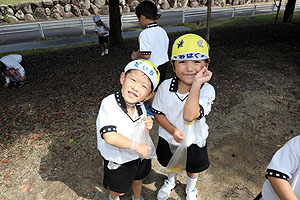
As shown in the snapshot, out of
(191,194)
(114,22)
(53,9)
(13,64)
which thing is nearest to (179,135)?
(191,194)

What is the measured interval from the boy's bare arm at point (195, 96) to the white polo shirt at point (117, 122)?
41 centimetres

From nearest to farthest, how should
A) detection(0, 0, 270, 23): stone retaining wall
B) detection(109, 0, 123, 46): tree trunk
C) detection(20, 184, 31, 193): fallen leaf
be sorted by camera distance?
detection(20, 184, 31, 193): fallen leaf, detection(109, 0, 123, 46): tree trunk, detection(0, 0, 270, 23): stone retaining wall

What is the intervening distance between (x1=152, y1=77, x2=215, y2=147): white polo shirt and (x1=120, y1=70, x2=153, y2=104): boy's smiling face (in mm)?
327

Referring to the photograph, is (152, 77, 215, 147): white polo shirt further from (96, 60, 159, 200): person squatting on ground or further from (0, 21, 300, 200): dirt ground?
(0, 21, 300, 200): dirt ground

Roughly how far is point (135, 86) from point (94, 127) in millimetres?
2626

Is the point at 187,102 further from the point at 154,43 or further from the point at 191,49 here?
the point at 154,43

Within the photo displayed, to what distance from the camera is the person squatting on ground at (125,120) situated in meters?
1.79

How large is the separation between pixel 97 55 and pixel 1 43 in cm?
701

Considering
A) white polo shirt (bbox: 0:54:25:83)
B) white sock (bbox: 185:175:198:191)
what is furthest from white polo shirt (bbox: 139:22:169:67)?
white polo shirt (bbox: 0:54:25:83)

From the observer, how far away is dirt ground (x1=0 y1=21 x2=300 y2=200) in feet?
9.87

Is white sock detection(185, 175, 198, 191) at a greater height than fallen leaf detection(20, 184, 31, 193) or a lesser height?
greater

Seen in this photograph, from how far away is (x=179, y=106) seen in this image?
204cm

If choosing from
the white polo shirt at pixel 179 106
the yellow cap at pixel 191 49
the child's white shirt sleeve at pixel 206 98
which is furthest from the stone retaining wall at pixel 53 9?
the child's white shirt sleeve at pixel 206 98

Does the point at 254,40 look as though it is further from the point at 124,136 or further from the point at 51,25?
the point at 51,25
